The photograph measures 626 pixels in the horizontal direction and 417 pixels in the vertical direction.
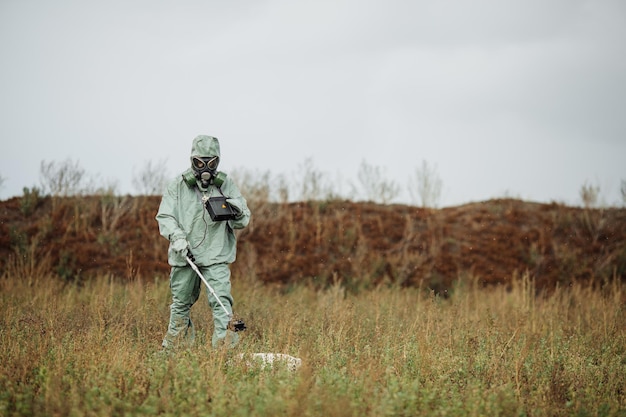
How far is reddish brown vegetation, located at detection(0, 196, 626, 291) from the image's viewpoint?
14.3 meters

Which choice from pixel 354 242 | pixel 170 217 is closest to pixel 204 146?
pixel 170 217

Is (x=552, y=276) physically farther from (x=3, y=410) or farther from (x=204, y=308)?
(x=3, y=410)

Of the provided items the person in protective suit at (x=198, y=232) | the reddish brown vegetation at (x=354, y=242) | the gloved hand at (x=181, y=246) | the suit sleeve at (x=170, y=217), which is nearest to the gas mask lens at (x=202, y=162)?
the person in protective suit at (x=198, y=232)

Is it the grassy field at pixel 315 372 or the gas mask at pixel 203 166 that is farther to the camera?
the gas mask at pixel 203 166

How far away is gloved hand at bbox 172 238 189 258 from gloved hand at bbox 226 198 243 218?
68 cm

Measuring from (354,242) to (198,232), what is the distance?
9487 mm

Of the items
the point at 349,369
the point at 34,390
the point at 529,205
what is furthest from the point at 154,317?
the point at 529,205

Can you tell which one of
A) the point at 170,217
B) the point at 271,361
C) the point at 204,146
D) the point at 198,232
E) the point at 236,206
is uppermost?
the point at 204,146

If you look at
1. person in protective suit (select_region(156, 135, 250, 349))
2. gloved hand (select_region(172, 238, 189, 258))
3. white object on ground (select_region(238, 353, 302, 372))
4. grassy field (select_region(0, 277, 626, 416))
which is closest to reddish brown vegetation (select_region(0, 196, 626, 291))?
grassy field (select_region(0, 277, 626, 416))

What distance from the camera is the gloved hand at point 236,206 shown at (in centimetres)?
657

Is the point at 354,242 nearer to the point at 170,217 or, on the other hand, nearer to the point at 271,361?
the point at 170,217

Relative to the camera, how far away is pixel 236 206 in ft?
21.5

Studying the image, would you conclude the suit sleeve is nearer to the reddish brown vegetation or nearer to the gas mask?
the gas mask

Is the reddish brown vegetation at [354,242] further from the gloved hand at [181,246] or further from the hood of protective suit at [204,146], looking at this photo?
the gloved hand at [181,246]
